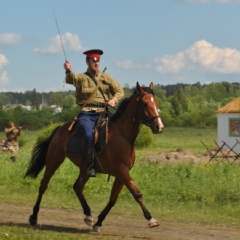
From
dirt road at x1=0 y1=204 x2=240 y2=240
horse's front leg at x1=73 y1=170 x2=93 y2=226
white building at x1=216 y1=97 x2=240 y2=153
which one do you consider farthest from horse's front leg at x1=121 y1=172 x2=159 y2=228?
white building at x1=216 y1=97 x2=240 y2=153

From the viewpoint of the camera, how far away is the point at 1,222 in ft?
36.4

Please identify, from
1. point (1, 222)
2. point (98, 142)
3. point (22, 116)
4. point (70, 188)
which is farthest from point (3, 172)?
point (22, 116)

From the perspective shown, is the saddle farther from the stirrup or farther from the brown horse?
the stirrup

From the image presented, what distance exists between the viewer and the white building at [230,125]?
38.5 m

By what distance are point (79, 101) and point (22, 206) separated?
3.89 metres

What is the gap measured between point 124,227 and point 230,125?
2917 cm

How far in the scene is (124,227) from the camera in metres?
10.6

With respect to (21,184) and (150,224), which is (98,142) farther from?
(21,184)

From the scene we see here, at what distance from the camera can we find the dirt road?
972cm

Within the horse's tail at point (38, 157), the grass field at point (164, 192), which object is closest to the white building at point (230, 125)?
the grass field at point (164, 192)

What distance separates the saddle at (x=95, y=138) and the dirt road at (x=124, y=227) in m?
1.26

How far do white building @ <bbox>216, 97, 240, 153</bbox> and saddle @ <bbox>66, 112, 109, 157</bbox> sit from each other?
2789 cm

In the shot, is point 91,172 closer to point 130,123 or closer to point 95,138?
point 95,138

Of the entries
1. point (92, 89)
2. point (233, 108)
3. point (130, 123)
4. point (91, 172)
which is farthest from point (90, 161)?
point (233, 108)
